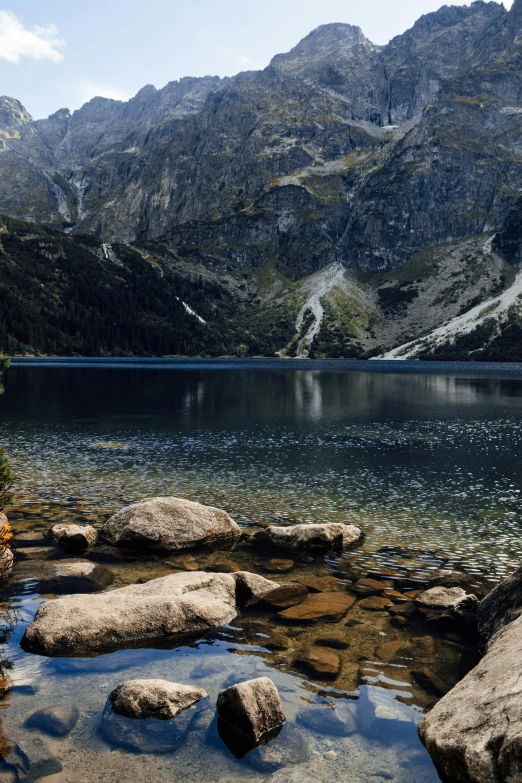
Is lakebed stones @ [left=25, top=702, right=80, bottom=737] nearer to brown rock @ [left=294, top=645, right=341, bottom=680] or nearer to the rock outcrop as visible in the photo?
brown rock @ [left=294, top=645, right=341, bottom=680]

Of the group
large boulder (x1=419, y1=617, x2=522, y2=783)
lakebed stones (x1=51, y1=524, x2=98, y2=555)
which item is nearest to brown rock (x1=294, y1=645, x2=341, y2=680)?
large boulder (x1=419, y1=617, x2=522, y2=783)

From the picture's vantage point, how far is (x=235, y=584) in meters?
20.9

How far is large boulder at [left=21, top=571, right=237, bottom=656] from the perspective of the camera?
16547 millimetres

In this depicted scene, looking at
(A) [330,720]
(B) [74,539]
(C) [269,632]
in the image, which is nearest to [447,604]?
(C) [269,632]

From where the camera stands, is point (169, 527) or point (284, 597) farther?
point (169, 527)

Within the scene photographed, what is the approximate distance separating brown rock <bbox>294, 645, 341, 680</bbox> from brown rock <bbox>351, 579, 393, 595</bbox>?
18.2 feet

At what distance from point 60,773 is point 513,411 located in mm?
95052

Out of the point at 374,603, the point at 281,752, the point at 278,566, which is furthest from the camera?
the point at 278,566

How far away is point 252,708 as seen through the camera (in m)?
12.8

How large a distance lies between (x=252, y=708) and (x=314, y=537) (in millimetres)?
14429

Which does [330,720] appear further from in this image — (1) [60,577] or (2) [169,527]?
(2) [169,527]

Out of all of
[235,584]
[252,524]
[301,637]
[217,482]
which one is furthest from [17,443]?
[301,637]

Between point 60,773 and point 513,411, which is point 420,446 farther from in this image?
point 60,773

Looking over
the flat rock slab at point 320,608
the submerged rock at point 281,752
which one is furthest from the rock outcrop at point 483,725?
the flat rock slab at point 320,608
